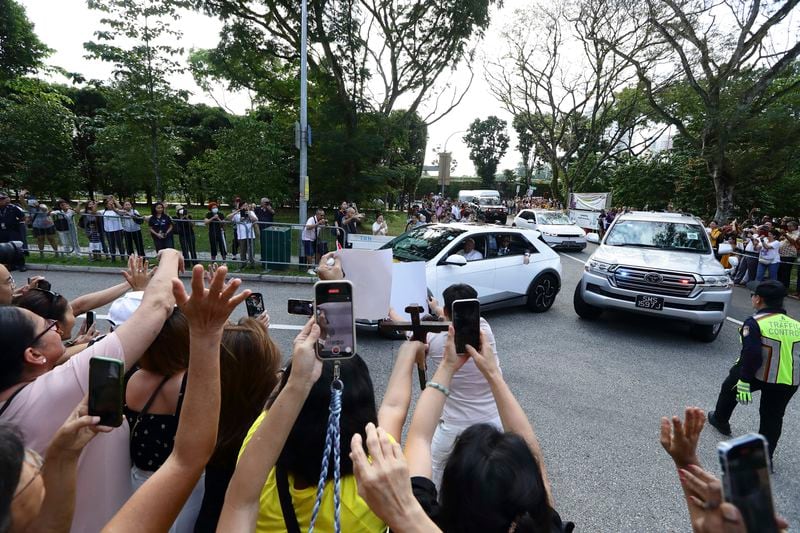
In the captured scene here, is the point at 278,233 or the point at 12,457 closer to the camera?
the point at 12,457

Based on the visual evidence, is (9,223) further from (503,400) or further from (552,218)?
(552,218)

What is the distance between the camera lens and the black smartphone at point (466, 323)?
5.47ft

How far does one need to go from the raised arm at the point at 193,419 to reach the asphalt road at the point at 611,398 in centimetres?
259

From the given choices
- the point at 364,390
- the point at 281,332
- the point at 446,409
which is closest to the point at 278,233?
the point at 281,332

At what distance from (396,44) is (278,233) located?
34.2 ft

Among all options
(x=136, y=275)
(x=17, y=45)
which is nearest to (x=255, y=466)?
(x=136, y=275)

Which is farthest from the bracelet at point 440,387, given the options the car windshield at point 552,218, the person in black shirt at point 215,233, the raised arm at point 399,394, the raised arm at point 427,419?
the car windshield at point 552,218

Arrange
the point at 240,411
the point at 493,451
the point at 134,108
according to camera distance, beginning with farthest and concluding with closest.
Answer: the point at 134,108, the point at 240,411, the point at 493,451

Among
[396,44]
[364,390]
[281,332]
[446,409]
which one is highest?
[396,44]

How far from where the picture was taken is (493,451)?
1215mm

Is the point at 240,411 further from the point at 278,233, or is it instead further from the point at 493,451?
the point at 278,233

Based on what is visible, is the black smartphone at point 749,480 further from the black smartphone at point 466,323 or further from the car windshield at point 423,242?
the car windshield at point 423,242

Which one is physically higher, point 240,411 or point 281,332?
point 240,411

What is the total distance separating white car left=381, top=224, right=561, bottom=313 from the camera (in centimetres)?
645
